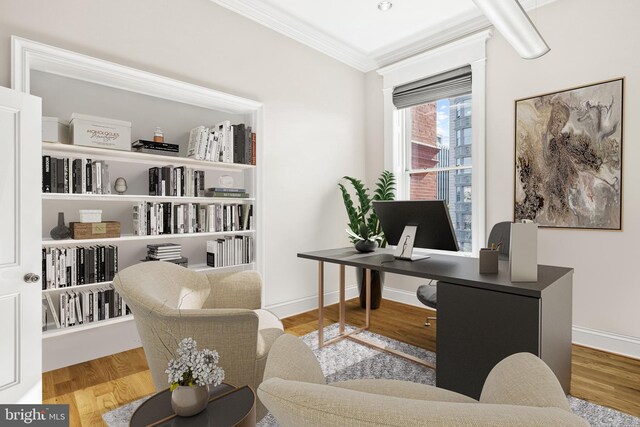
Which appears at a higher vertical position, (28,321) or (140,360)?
(28,321)

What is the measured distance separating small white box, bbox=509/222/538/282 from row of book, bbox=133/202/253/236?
235cm

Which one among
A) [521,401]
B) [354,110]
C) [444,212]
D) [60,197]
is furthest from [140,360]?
[354,110]

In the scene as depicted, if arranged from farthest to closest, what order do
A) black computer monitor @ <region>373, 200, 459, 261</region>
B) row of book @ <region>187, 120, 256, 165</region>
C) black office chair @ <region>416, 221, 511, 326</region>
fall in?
1. row of book @ <region>187, 120, 256, 165</region>
2. black office chair @ <region>416, 221, 511, 326</region>
3. black computer monitor @ <region>373, 200, 459, 261</region>

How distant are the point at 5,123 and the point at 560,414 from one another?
2.69 m

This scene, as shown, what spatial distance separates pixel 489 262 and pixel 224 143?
2.38 metres

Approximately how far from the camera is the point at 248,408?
4.36ft

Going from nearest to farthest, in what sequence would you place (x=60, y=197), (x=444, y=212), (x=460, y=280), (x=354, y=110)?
1. (x=460, y=280)
2. (x=444, y=212)
3. (x=60, y=197)
4. (x=354, y=110)

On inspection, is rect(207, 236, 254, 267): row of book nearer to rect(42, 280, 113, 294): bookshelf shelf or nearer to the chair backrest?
rect(42, 280, 113, 294): bookshelf shelf

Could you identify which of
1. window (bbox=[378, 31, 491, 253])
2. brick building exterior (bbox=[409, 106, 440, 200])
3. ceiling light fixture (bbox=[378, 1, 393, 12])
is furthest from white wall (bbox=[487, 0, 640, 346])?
ceiling light fixture (bbox=[378, 1, 393, 12])

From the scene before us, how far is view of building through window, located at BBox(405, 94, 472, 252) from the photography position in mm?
3910

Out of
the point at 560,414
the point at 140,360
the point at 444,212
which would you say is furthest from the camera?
the point at 140,360

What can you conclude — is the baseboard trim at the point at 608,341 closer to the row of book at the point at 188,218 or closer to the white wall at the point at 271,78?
the white wall at the point at 271,78

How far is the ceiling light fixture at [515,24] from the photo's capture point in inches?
85.4

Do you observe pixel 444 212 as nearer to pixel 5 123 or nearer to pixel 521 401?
pixel 521 401
